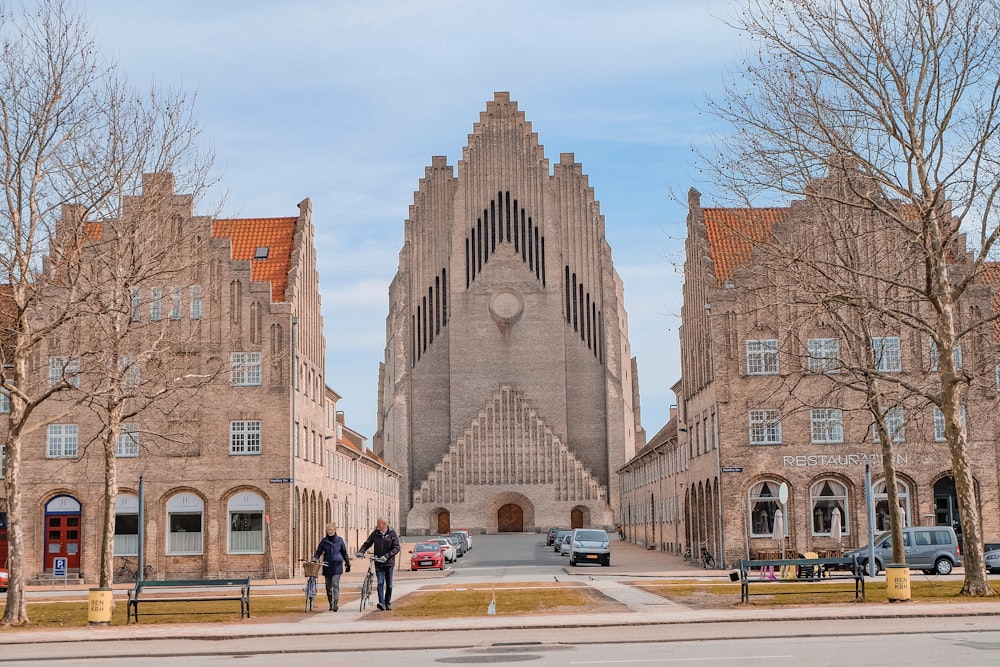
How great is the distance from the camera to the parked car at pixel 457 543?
64.9 meters

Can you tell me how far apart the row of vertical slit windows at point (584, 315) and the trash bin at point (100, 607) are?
8035 cm

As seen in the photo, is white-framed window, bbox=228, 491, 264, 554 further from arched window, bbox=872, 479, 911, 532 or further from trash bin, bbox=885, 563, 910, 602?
trash bin, bbox=885, 563, 910, 602

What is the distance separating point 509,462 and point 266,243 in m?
44.8

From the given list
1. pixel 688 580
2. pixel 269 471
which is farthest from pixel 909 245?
pixel 269 471

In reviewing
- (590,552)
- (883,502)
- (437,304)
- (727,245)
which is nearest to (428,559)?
(590,552)

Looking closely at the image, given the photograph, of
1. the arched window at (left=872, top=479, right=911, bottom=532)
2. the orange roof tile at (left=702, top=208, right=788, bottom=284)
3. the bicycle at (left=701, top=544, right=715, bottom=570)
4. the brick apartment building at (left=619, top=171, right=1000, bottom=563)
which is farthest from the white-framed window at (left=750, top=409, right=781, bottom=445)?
the orange roof tile at (left=702, top=208, right=788, bottom=284)

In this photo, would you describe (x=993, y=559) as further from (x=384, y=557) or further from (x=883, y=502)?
(x=384, y=557)

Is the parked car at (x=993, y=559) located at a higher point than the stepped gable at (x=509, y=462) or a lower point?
lower

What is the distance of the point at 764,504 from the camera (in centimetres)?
4791

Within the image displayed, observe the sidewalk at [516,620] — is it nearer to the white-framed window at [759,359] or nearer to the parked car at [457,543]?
the white-framed window at [759,359]

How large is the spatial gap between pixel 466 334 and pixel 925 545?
65.0 m

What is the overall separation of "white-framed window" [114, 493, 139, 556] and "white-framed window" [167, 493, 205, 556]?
1386 millimetres

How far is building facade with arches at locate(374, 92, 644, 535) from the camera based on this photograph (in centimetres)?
10194

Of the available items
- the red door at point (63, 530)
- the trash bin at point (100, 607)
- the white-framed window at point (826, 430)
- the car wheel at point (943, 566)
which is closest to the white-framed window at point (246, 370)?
the red door at point (63, 530)
